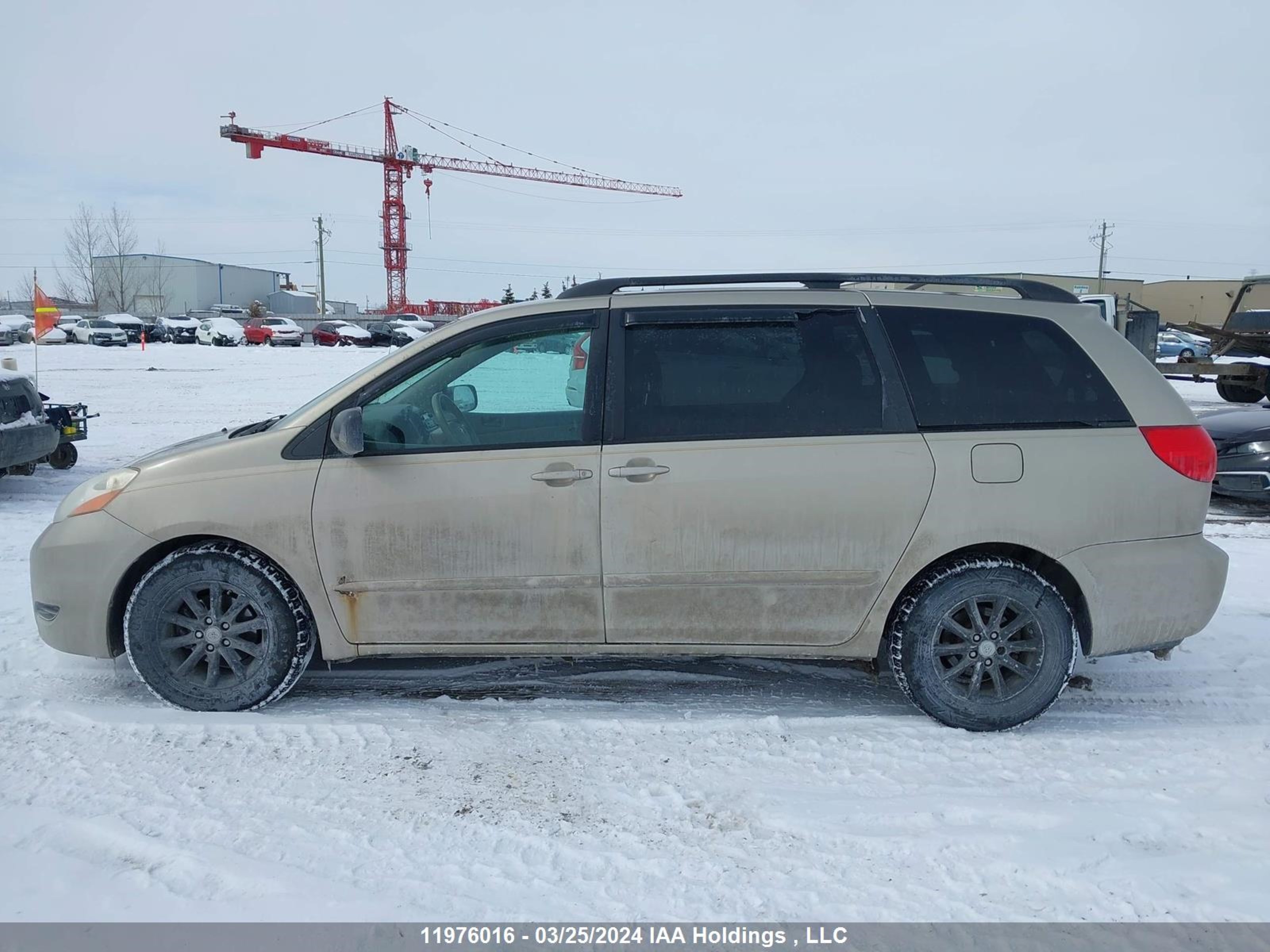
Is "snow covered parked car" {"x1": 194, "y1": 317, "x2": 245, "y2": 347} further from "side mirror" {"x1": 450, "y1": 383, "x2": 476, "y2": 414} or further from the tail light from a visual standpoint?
the tail light

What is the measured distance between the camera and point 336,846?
10.3ft

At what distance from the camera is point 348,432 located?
3.91 m

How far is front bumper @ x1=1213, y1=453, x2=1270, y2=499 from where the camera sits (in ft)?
28.1

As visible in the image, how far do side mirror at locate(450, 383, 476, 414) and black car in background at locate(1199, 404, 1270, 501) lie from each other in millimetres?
7141

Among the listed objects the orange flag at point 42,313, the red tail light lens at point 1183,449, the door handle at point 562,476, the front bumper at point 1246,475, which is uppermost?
the orange flag at point 42,313

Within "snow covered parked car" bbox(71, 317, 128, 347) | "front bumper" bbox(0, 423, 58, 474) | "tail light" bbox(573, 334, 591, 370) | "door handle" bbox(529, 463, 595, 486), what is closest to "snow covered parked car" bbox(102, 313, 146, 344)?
"snow covered parked car" bbox(71, 317, 128, 347)

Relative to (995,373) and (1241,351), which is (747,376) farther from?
(1241,351)

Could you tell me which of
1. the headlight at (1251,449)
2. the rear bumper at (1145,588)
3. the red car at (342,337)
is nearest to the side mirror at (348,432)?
the rear bumper at (1145,588)

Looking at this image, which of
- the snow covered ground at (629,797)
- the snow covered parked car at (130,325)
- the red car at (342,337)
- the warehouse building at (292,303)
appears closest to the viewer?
the snow covered ground at (629,797)

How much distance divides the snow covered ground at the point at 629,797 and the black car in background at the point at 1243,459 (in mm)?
4320

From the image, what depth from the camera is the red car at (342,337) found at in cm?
4512

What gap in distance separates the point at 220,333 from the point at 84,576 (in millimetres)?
41680

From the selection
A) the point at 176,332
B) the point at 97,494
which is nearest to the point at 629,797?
the point at 97,494

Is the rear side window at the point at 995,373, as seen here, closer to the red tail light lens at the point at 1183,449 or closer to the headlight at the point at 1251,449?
the red tail light lens at the point at 1183,449
